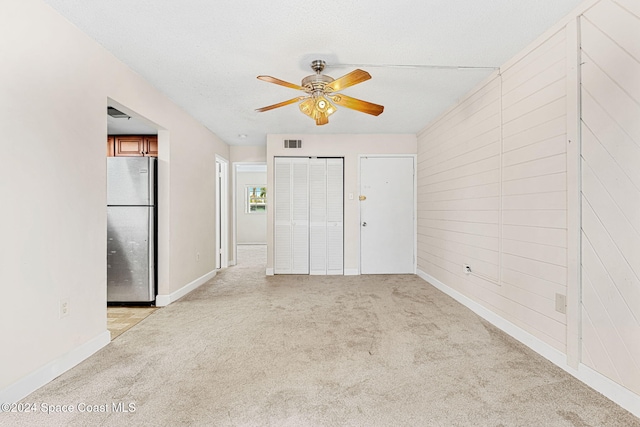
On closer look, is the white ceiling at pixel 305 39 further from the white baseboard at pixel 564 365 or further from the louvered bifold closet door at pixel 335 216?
the white baseboard at pixel 564 365

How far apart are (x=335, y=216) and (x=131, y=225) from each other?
9.56ft

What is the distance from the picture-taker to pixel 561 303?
210 cm

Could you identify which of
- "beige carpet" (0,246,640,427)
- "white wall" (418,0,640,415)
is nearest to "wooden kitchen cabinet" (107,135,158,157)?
"beige carpet" (0,246,640,427)

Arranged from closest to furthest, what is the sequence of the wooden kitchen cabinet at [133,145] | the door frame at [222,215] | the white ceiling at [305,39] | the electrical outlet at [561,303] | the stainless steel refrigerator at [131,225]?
1. the white ceiling at [305,39]
2. the electrical outlet at [561,303]
3. the stainless steel refrigerator at [131,225]
4. the wooden kitchen cabinet at [133,145]
5. the door frame at [222,215]

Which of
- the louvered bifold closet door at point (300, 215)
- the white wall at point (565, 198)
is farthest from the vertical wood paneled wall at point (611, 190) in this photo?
the louvered bifold closet door at point (300, 215)

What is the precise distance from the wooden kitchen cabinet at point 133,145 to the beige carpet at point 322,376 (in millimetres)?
2626

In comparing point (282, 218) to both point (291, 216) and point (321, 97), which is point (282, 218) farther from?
point (321, 97)

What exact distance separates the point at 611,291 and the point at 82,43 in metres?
3.68

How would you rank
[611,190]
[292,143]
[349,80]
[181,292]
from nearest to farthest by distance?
[611,190] < [349,80] < [181,292] < [292,143]

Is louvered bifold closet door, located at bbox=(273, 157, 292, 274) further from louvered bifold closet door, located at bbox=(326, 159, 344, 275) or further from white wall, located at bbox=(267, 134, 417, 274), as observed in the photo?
louvered bifold closet door, located at bbox=(326, 159, 344, 275)

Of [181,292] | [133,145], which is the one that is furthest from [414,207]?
[133,145]

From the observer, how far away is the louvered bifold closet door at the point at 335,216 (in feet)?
17.0

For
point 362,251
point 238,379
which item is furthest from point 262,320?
point 362,251

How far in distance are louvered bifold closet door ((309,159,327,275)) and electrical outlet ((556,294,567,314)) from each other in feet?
11.2
